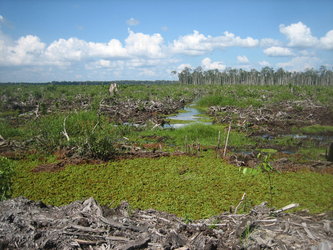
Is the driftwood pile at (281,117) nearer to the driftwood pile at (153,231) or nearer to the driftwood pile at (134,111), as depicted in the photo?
the driftwood pile at (134,111)

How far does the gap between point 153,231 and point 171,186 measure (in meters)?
4.04

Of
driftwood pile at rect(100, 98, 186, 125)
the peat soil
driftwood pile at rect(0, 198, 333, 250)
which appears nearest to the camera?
driftwood pile at rect(0, 198, 333, 250)

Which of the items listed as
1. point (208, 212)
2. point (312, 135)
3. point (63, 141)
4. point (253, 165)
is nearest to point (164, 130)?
point (63, 141)

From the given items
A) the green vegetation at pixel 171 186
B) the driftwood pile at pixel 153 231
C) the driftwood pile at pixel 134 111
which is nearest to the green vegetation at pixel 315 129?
the green vegetation at pixel 171 186

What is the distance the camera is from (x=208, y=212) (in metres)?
6.63

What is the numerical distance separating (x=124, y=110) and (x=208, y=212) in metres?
17.6

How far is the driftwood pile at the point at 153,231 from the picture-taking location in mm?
3947

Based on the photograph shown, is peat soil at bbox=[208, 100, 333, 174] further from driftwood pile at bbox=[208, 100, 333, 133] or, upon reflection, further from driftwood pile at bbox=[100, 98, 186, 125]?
driftwood pile at bbox=[100, 98, 186, 125]

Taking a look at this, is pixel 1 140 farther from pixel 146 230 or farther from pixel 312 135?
pixel 312 135

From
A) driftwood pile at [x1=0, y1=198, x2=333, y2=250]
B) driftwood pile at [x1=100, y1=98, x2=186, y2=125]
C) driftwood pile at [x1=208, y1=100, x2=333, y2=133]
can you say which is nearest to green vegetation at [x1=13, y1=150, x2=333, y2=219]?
driftwood pile at [x1=0, y1=198, x2=333, y2=250]

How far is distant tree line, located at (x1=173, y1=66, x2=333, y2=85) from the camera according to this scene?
3209 inches

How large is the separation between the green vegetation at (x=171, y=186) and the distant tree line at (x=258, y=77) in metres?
74.6

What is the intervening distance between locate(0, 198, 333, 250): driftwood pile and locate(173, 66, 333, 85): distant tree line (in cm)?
7961

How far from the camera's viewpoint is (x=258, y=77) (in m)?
87.1
